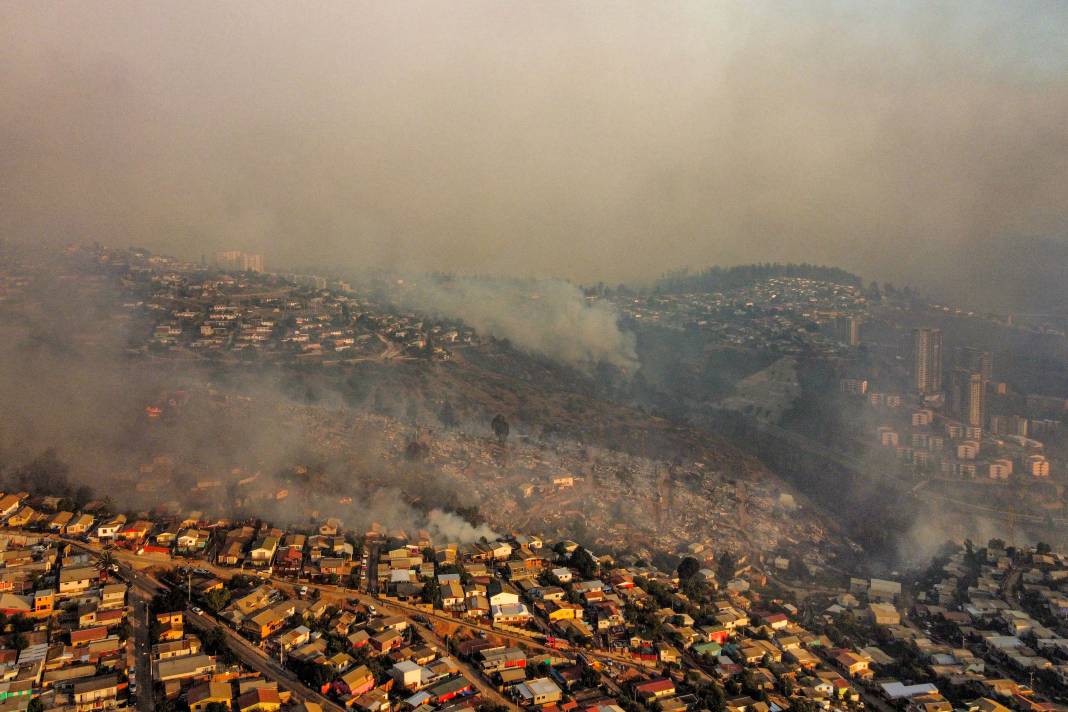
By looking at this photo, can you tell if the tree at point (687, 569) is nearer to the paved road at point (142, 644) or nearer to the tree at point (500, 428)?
the tree at point (500, 428)

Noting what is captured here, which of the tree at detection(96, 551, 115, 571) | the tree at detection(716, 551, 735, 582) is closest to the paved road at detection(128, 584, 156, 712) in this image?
the tree at detection(96, 551, 115, 571)

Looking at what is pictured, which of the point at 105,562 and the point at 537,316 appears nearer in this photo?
the point at 105,562

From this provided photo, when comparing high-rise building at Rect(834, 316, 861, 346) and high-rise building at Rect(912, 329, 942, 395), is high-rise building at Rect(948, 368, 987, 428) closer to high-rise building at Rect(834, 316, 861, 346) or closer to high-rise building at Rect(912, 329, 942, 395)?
high-rise building at Rect(912, 329, 942, 395)

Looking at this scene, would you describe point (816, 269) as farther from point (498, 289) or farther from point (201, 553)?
point (201, 553)

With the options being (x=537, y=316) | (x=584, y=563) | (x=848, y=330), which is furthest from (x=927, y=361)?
(x=584, y=563)

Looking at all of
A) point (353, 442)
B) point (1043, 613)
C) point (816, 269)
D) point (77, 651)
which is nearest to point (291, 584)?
point (77, 651)

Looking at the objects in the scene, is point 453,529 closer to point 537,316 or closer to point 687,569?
point 687,569

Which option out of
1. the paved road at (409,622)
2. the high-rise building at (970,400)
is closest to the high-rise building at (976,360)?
the high-rise building at (970,400)
